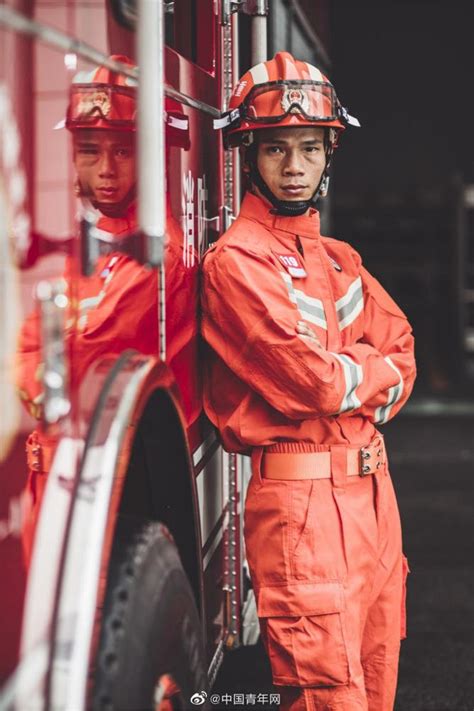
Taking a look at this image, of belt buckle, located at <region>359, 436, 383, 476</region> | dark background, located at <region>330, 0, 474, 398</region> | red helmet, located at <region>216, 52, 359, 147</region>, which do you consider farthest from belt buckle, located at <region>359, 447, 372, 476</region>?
dark background, located at <region>330, 0, 474, 398</region>

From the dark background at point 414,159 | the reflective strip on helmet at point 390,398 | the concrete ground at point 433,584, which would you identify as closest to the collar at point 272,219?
the reflective strip on helmet at point 390,398

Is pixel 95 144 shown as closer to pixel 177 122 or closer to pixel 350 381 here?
pixel 177 122

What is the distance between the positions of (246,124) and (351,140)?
1134 centimetres

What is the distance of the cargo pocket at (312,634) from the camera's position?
2.50 meters

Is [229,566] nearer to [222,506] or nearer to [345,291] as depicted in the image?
[222,506]

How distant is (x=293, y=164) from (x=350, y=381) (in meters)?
0.56

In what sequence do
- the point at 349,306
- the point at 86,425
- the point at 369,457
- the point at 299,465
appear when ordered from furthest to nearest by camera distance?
the point at 349,306
the point at 369,457
the point at 299,465
the point at 86,425

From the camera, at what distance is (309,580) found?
253 cm

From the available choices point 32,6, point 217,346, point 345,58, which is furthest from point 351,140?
point 32,6

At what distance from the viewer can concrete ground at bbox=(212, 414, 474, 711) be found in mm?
3426

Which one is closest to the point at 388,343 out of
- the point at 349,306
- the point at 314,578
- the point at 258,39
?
the point at 349,306

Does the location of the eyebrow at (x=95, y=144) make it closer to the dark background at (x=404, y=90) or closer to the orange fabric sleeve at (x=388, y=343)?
the orange fabric sleeve at (x=388, y=343)

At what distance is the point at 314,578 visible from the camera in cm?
253

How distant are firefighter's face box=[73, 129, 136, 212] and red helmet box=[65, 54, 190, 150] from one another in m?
0.02
